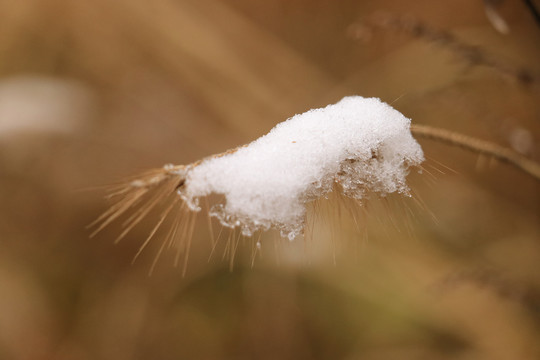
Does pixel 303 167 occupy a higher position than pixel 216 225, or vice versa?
pixel 216 225

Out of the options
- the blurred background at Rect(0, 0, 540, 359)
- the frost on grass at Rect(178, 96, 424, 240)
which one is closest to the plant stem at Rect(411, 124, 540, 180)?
the frost on grass at Rect(178, 96, 424, 240)

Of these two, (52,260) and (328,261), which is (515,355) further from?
(52,260)

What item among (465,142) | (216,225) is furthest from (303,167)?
(216,225)

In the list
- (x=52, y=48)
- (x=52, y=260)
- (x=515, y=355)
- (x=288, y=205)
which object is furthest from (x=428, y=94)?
(x=52, y=48)

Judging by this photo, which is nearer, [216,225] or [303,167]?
[303,167]

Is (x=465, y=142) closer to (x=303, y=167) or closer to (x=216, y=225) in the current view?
(x=303, y=167)

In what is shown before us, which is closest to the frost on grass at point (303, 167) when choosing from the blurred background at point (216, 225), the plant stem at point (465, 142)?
the plant stem at point (465, 142)

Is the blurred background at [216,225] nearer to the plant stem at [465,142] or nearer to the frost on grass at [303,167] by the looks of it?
the plant stem at [465,142]
